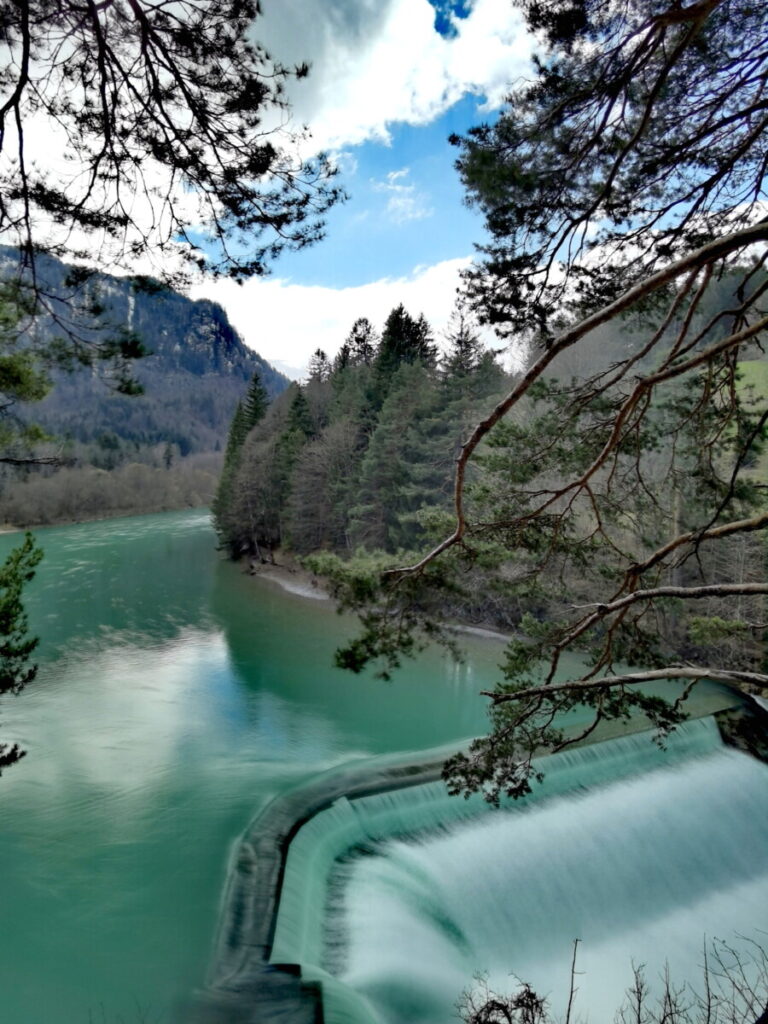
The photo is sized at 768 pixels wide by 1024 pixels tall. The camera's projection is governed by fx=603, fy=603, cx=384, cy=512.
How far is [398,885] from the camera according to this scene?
536 centimetres

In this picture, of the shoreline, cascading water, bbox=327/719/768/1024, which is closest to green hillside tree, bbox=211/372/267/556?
the shoreline

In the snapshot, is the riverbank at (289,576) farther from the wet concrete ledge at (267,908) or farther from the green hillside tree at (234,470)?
the wet concrete ledge at (267,908)

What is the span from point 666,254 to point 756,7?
125 centimetres

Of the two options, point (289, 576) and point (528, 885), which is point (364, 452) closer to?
point (289, 576)

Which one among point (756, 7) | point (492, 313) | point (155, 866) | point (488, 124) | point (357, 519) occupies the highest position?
point (756, 7)

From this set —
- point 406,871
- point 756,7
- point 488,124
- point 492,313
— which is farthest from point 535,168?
point 406,871

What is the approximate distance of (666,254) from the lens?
12.8 feet

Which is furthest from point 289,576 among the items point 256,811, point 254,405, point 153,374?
point 153,374

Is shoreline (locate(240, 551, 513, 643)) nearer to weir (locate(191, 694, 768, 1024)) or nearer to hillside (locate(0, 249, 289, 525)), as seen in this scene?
weir (locate(191, 694, 768, 1024))

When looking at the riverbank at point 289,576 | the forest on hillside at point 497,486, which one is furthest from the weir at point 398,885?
the riverbank at point 289,576

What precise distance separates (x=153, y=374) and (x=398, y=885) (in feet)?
316

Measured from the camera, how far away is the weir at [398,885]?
4281 mm

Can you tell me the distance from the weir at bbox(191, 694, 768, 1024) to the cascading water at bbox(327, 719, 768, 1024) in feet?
0.06

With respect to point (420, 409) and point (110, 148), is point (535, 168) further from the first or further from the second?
point (420, 409)
